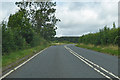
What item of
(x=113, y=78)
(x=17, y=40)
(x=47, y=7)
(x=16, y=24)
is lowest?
(x=113, y=78)

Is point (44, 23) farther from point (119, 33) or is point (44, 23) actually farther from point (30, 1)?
point (119, 33)

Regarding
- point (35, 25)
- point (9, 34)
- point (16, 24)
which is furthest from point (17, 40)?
point (35, 25)

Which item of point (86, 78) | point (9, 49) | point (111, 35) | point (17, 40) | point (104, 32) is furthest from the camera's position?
point (104, 32)

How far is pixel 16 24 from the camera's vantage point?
29.1 meters

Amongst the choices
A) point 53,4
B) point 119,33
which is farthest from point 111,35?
point 53,4

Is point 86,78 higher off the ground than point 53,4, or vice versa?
point 53,4

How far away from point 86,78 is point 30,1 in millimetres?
44368

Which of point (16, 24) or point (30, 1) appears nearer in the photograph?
point (16, 24)

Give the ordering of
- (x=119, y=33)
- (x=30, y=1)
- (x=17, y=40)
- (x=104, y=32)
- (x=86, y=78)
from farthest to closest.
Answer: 1. (x=30, y=1)
2. (x=104, y=32)
3. (x=119, y=33)
4. (x=17, y=40)
5. (x=86, y=78)

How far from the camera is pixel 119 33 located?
78.6ft

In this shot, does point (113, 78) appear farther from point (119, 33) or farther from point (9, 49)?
point (119, 33)

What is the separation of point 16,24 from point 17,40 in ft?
29.1

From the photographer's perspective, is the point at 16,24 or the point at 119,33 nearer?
the point at 119,33

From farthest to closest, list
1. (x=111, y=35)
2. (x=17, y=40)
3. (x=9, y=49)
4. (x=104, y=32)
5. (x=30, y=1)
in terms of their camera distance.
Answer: (x=30, y=1) < (x=104, y=32) < (x=111, y=35) < (x=17, y=40) < (x=9, y=49)
